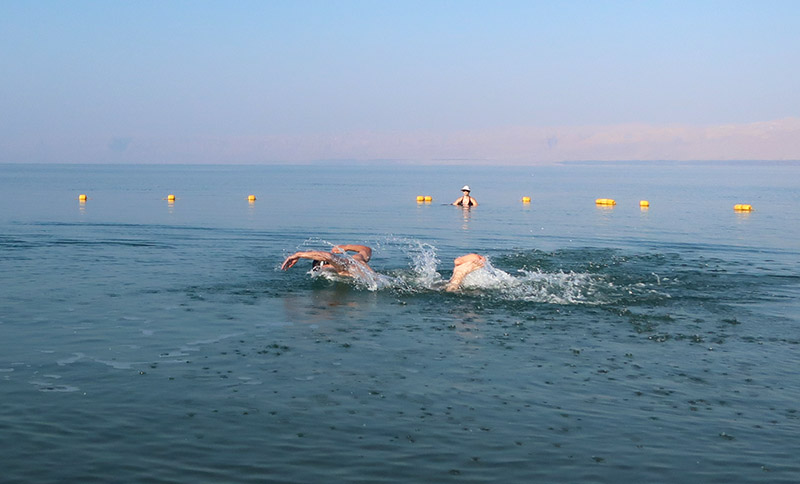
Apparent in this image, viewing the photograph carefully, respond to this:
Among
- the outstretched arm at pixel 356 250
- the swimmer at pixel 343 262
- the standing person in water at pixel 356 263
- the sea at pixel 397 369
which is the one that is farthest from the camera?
the outstretched arm at pixel 356 250

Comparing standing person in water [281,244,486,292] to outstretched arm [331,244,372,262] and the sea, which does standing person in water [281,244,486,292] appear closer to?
outstretched arm [331,244,372,262]

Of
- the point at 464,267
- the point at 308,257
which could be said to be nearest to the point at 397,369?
the point at 308,257

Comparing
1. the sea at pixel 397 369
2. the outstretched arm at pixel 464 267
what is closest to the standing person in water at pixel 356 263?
the outstretched arm at pixel 464 267

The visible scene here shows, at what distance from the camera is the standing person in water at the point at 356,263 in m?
23.6

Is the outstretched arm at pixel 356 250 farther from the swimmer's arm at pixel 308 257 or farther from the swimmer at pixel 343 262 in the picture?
the swimmer's arm at pixel 308 257

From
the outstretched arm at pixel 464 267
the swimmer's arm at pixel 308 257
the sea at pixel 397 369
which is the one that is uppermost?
the swimmer's arm at pixel 308 257

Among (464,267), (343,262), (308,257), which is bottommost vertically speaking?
(464,267)

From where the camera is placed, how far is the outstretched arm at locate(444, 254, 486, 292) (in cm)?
2395

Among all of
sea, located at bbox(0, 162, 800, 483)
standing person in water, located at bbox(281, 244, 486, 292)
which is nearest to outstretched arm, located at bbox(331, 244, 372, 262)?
standing person in water, located at bbox(281, 244, 486, 292)

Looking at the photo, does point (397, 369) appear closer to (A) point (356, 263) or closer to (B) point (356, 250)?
(A) point (356, 263)

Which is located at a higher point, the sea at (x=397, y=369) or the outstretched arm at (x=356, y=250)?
the outstretched arm at (x=356, y=250)

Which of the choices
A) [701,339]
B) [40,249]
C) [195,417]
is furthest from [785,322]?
[40,249]

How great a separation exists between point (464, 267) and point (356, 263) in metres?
3.30

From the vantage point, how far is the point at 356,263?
24.8m
